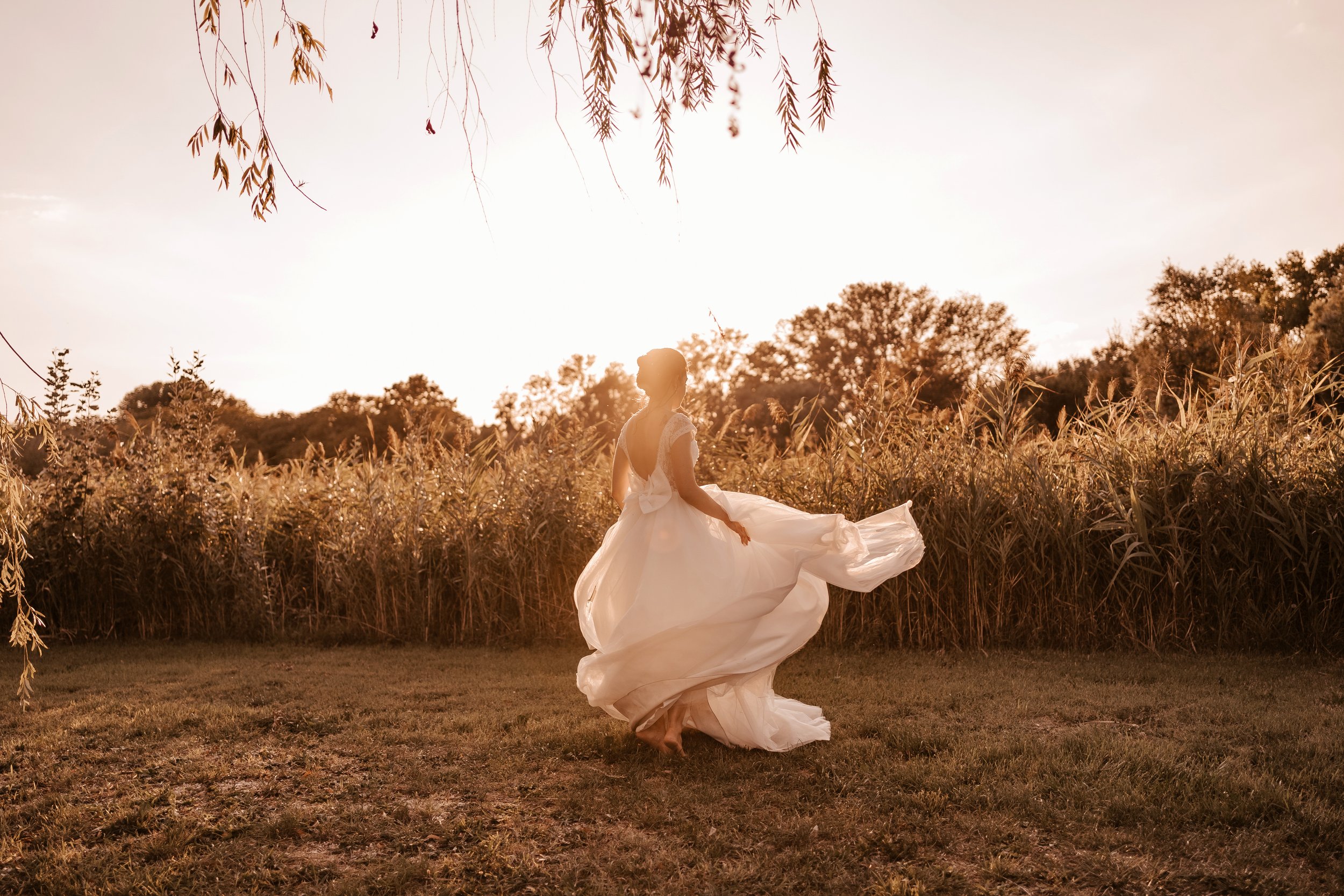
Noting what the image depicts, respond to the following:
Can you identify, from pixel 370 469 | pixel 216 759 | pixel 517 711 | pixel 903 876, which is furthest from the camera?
pixel 370 469

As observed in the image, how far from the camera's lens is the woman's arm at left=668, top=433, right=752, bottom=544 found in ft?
14.6

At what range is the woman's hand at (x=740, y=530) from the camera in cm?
444

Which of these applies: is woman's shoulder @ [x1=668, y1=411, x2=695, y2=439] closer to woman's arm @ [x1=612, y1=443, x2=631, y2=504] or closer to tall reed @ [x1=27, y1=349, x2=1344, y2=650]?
woman's arm @ [x1=612, y1=443, x2=631, y2=504]

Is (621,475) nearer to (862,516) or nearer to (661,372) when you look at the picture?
(661,372)

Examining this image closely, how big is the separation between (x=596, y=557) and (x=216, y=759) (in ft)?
7.48

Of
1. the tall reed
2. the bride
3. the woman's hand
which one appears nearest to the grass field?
the bride

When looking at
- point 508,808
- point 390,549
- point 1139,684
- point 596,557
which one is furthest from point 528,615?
point 1139,684

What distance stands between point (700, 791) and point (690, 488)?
1453mm

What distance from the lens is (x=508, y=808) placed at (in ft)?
12.6

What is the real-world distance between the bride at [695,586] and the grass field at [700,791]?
0.24 m

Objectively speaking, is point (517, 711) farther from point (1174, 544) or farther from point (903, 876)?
point (1174, 544)

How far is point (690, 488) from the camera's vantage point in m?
4.44

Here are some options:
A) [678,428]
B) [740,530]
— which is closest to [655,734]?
[740,530]

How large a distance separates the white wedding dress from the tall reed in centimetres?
293
